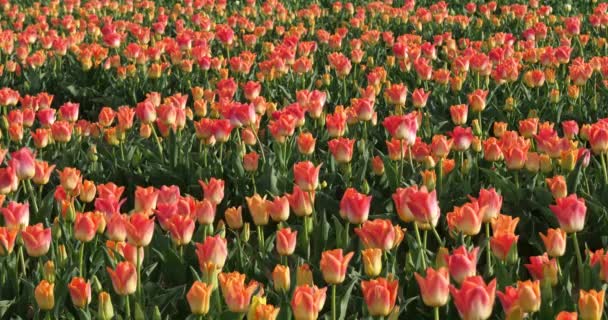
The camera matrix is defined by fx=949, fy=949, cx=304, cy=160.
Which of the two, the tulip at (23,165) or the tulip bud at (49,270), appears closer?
the tulip bud at (49,270)

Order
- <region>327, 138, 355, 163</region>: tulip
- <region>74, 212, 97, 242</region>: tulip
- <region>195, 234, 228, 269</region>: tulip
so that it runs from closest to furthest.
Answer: <region>195, 234, 228, 269</region>: tulip < <region>74, 212, 97, 242</region>: tulip < <region>327, 138, 355, 163</region>: tulip

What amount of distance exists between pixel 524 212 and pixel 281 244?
1.20 m

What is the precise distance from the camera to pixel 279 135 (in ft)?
13.3

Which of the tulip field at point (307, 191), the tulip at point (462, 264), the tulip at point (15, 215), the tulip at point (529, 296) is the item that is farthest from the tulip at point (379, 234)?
the tulip at point (15, 215)

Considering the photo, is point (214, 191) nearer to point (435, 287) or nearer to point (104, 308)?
point (104, 308)

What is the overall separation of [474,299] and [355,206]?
33.3 inches

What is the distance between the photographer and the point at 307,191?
333cm

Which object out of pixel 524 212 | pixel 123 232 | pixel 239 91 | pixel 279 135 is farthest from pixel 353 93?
pixel 123 232

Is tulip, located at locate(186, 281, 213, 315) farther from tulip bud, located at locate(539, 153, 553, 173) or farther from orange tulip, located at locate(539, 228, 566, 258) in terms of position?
tulip bud, located at locate(539, 153, 553, 173)

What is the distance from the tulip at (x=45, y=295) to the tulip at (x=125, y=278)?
174 millimetres

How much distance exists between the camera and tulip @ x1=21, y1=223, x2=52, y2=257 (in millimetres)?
2830

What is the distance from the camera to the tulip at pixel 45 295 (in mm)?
2518

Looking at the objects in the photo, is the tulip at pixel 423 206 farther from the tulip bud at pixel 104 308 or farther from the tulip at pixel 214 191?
the tulip bud at pixel 104 308

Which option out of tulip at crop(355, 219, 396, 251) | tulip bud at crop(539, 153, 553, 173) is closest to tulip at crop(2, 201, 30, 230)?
tulip at crop(355, 219, 396, 251)
